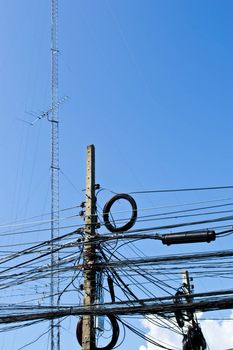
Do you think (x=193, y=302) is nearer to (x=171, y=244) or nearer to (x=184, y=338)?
(x=171, y=244)

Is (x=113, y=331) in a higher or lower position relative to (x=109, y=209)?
lower

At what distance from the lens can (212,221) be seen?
11773 millimetres

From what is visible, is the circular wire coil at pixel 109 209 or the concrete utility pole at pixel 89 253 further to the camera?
the circular wire coil at pixel 109 209

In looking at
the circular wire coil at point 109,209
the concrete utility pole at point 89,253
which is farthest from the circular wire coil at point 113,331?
the circular wire coil at point 109,209

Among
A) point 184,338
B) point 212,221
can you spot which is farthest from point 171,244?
point 184,338

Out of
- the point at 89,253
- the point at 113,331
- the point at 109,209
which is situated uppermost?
the point at 109,209

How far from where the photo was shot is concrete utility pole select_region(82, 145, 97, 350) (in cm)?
1237

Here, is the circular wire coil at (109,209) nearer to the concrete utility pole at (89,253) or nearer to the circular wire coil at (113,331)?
the concrete utility pole at (89,253)

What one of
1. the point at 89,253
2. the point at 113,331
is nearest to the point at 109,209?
the point at 89,253

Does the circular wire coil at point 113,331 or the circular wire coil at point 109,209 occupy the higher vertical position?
the circular wire coil at point 109,209

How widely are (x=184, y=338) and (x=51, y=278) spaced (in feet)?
20.4

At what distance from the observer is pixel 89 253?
13.1m

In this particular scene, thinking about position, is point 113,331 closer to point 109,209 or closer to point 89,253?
point 89,253

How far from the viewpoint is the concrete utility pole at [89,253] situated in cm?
1237
